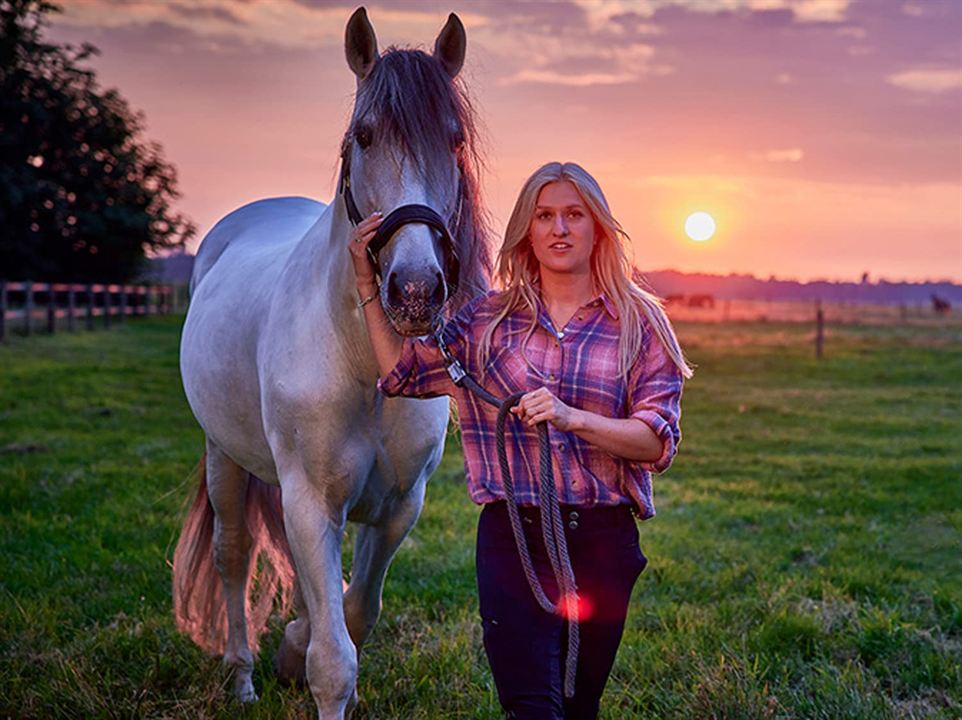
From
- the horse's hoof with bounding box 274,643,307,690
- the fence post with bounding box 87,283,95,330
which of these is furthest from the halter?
the fence post with bounding box 87,283,95,330

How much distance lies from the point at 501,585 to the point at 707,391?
11.9 metres

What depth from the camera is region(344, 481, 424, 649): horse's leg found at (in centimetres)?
321

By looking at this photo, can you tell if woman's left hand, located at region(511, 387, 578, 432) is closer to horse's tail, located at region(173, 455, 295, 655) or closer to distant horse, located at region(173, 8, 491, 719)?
distant horse, located at region(173, 8, 491, 719)

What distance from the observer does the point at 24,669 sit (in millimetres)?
3604

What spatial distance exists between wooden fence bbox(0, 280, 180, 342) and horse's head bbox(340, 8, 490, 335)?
1769 centimetres

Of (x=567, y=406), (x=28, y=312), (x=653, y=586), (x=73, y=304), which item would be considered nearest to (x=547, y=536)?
(x=567, y=406)

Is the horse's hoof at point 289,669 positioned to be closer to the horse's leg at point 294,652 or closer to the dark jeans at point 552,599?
the horse's leg at point 294,652

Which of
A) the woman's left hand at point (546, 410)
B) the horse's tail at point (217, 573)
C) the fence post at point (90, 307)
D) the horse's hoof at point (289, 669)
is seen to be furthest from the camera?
the fence post at point (90, 307)

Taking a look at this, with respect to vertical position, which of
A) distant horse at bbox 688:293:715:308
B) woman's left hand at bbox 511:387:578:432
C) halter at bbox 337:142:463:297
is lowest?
distant horse at bbox 688:293:715:308

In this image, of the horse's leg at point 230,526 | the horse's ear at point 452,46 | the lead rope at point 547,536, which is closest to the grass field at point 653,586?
the horse's leg at point 230,526

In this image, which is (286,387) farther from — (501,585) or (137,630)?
(137,630)

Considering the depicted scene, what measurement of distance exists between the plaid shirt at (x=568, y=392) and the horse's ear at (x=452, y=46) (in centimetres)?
74

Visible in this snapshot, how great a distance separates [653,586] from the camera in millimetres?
4871

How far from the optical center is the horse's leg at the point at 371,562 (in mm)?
3207
